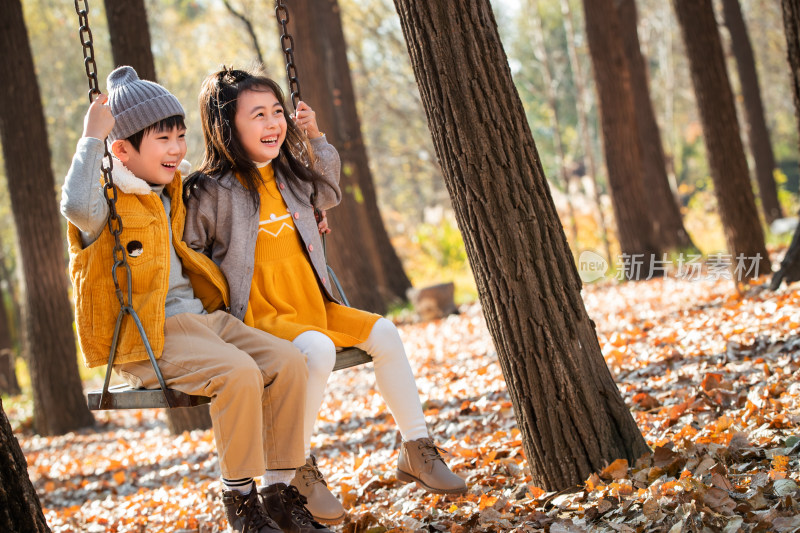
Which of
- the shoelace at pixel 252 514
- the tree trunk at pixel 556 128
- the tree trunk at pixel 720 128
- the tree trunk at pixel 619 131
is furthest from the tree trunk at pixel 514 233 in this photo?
the tree trunk at pixel 556 128

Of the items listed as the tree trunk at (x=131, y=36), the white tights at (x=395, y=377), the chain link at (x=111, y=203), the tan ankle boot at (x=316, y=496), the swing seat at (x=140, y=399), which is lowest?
the tan ankle boot at (x=316, y=496)

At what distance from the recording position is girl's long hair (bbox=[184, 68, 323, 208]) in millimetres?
3383

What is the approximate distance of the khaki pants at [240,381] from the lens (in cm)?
279

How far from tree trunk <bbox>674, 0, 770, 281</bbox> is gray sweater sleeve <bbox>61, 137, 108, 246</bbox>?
624cm

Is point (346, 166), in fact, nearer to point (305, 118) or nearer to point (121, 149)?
point (305, 118)

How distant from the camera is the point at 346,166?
10.7m

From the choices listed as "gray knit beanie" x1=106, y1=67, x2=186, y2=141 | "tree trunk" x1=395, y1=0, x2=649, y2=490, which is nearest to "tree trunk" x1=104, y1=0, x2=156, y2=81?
"gray knit beanie" x1=106, y1=67, x2=186, y2=141

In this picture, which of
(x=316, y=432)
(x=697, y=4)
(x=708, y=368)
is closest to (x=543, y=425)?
(x=708, y=368)

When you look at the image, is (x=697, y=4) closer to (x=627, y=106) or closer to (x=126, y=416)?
(x=627, y=106)

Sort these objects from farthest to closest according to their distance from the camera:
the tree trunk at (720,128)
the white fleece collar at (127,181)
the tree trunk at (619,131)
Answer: the tree trunk at (619,131) → the tree trunk at (720,128) → the white fleece collar at (127,181)

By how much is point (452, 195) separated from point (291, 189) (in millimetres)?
728

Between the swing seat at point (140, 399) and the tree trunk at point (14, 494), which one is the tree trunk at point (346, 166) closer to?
the swing seat at point (140, 399)

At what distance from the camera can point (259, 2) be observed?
60.8 feet

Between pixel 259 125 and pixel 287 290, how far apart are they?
70cm
